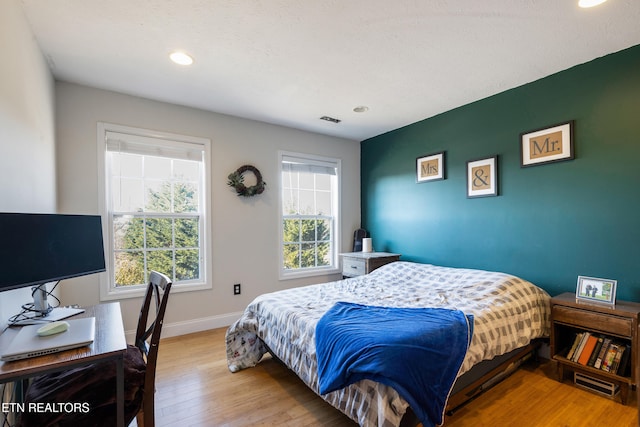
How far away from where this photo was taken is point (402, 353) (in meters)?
1.48

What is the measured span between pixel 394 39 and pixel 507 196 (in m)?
1.86

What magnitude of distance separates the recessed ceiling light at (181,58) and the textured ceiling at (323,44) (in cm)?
5

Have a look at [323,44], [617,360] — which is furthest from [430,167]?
[617,360]

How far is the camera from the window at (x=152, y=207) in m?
2.96

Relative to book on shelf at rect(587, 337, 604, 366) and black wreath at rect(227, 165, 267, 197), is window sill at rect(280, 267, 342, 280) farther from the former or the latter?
book on shelf at rect(587, 337, 604, 366)

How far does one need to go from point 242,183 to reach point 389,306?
2200 mm

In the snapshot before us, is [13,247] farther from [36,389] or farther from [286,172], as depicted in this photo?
[286,172]

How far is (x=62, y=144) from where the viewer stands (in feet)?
8.90

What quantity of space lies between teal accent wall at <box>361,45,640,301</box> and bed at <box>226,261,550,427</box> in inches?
15.0

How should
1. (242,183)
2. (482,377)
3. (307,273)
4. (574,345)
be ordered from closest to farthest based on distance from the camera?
1. (482,377)
2. (574,345)
3. (242,183)
4. (307,273)

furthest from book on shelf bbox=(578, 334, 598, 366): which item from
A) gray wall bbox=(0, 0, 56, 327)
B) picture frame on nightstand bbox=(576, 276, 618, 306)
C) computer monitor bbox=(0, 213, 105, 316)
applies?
gray wall bbox=(0, 0, 56, 327)

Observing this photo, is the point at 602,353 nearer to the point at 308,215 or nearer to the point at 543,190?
the point at 543,190

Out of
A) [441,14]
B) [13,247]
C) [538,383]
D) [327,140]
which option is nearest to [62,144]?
[13,247]

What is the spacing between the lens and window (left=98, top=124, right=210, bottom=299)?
2959mm
